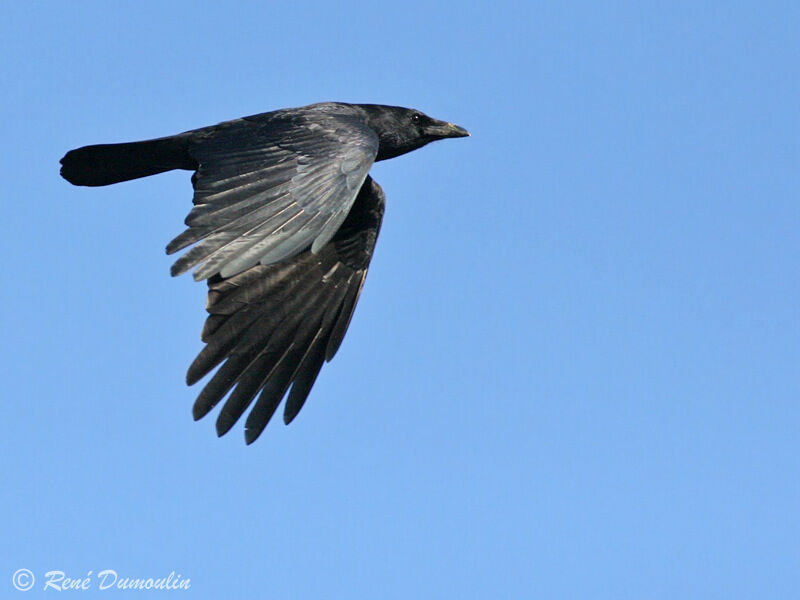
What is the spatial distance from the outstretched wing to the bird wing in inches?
17.5

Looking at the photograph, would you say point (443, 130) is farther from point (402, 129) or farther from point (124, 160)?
point (124, 160)

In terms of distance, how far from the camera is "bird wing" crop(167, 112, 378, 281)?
8.77 metres

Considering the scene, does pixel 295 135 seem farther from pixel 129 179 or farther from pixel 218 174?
pixel 129 179

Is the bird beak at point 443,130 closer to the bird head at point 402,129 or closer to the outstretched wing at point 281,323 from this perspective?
the bird head at point 402,129

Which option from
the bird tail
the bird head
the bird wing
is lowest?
the bird wing

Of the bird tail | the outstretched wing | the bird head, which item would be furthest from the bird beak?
the bird tail

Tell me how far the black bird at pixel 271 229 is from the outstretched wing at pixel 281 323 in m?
0.01

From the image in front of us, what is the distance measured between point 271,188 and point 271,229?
0.58 m

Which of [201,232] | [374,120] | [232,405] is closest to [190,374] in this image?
[232,405]

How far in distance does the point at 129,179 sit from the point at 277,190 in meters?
2.71

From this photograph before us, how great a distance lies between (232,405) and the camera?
9797 mm

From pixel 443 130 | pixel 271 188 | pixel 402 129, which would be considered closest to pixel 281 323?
pixel 271 188

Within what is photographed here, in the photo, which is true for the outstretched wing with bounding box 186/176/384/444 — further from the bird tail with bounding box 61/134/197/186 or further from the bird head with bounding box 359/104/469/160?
the bird tail with bounding box 61/134/197/186

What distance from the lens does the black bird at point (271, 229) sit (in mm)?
8906
